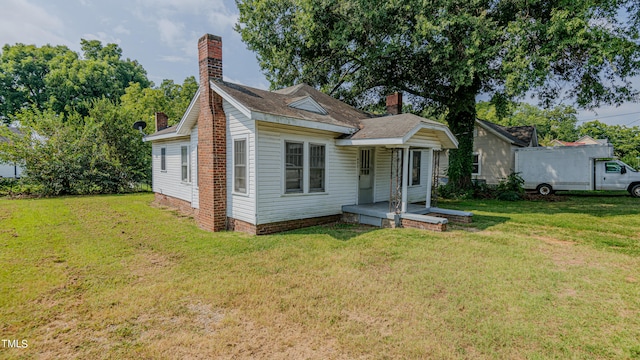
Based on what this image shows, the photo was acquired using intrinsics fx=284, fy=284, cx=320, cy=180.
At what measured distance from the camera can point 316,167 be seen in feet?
26.6

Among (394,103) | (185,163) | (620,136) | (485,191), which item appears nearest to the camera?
(185,163)

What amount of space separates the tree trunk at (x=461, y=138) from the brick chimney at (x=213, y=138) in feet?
36.5

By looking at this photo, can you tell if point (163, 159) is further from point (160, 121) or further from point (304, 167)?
point (304, 167)

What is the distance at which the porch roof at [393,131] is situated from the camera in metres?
7.44

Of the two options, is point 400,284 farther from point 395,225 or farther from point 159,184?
point 159,184

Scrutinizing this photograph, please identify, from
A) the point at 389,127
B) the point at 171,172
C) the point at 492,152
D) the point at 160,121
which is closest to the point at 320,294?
the point at 389,127

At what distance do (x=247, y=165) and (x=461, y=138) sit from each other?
12171 millimetres

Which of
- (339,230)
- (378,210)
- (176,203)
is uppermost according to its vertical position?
(378,210)

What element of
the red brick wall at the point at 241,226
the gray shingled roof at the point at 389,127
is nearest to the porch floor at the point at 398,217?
the gray shingled roof at the point at 389,127

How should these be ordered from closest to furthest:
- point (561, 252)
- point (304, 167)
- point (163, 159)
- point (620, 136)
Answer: point (561, 252)
point (304, 167)
point (163, 159)
point (620, 136)

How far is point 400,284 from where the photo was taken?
431cm

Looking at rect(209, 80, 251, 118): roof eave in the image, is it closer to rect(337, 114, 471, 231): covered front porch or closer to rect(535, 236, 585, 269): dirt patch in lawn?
rect(337, 114, 471, 231): covered front porch

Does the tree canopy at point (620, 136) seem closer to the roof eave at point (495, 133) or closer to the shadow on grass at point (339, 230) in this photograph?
the roof eave at point (495, 133)

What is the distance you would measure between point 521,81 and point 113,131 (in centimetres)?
A: 2117
